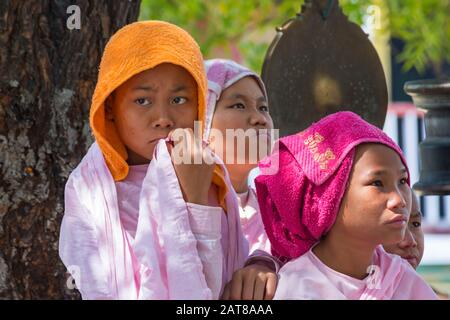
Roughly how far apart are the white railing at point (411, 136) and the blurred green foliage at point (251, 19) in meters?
0.56

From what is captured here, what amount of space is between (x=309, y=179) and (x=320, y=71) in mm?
1913

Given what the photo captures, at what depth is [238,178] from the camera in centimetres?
319

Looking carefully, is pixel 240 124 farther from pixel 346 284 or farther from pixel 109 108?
pixel 346 284

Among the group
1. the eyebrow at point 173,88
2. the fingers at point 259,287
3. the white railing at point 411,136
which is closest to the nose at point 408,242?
the fingers at point 259,287

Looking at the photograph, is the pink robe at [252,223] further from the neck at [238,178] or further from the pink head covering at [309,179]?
A: the pink head covering at [309,179]

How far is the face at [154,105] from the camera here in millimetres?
2473

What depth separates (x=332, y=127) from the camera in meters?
2.46

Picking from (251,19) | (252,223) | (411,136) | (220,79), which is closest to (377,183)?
(252,223)

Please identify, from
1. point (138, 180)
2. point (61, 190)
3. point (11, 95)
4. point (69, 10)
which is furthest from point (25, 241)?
point (138, 180)

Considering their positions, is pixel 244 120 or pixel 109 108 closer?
pixel 109 108

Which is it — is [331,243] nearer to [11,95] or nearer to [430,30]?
[11,95]

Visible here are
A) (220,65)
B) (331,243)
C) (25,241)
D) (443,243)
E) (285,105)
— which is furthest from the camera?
(443,243)

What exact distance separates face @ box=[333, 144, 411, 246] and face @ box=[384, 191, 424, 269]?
1.40ft
